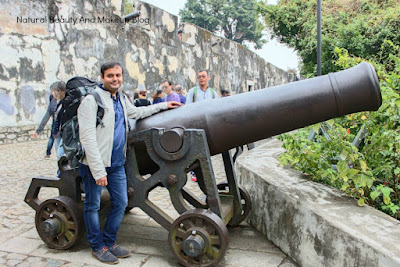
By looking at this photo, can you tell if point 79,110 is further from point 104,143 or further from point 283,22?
point 283,22

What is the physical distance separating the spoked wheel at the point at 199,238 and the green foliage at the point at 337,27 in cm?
484

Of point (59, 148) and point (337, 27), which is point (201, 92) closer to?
point (59, 148)

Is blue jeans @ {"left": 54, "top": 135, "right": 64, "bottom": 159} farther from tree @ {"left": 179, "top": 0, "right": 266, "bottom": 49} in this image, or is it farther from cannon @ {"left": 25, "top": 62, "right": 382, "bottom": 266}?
tree @ {"left": 179, "top": 0, "right": 266, "bottom": 49}

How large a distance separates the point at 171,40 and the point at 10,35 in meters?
6.82

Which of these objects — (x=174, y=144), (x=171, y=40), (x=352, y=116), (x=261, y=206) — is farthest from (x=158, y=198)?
(x=171, y=40)

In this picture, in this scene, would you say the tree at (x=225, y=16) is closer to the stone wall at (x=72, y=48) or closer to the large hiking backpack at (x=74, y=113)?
the stone wall at (x=72, y=48)

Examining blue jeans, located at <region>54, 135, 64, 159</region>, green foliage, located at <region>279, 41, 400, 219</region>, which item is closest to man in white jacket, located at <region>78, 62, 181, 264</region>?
green foliage, located at <region>279, 41, 400, 219</region>

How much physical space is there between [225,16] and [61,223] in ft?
146

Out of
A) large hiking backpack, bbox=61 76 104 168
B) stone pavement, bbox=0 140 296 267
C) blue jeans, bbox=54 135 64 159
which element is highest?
large hiking backpack, bbox=61 76 104 168

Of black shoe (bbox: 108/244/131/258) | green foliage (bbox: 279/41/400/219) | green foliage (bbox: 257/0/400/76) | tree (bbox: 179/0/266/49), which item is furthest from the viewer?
tree (bbox: 179/0/266/49)

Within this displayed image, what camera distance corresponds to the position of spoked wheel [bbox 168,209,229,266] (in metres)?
2.52

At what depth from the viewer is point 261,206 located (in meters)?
3.19

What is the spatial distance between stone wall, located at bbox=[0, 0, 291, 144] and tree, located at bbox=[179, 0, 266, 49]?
96.3 feet

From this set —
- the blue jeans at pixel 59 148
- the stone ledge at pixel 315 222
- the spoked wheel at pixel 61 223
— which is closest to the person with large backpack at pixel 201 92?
the stone ledge at pixel 315 222
